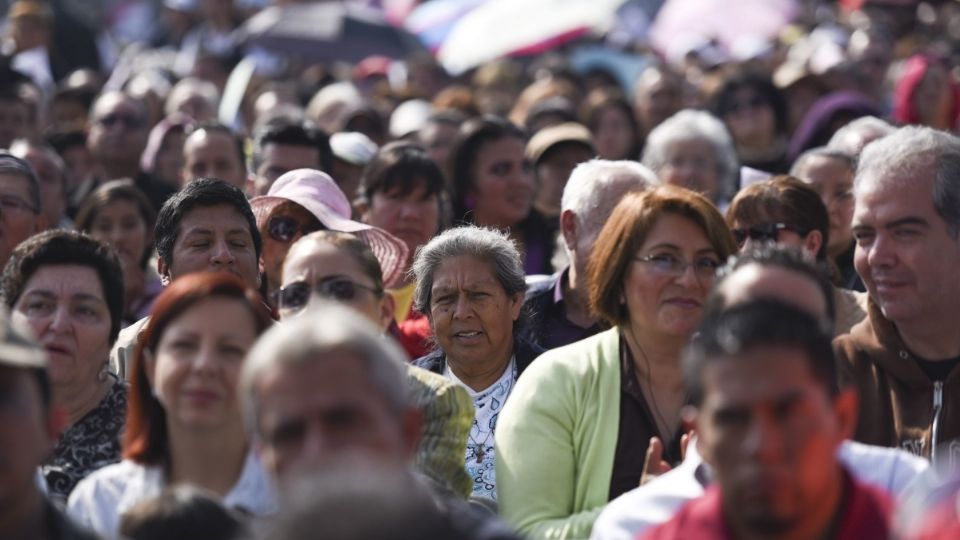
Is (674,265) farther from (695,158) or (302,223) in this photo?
(695,158)

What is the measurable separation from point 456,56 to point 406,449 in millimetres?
13658

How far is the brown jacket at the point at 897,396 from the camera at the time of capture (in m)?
6.02

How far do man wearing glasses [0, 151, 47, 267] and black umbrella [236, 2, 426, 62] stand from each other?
8.55 m

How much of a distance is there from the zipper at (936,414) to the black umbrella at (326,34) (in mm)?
11638

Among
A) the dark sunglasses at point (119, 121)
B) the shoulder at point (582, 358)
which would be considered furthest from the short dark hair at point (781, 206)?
the dark sunglasses at point (119, 121)

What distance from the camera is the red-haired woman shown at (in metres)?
5.05

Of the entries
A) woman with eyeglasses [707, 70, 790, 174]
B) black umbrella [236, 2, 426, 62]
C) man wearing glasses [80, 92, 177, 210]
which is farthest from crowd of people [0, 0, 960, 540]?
black umbrella [236, 2, 426, 62]

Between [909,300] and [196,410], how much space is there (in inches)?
96.1

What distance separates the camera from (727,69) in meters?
15.3

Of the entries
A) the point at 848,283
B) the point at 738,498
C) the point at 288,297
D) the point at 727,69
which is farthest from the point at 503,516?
the point at 727,69

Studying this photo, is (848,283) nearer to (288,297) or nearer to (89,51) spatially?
(288,297)

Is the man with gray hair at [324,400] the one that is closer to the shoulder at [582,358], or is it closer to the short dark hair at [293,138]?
the shoulder at [582,358]

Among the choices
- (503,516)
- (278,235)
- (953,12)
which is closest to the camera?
(503,516)

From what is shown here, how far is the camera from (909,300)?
6141 millimetres
